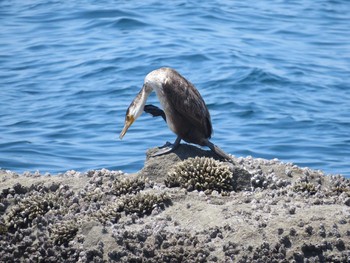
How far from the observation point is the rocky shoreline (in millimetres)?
10625

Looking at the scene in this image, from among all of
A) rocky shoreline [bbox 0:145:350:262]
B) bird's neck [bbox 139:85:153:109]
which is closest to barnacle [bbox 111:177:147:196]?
rocky shoreline [bbox 0:145:350:262]

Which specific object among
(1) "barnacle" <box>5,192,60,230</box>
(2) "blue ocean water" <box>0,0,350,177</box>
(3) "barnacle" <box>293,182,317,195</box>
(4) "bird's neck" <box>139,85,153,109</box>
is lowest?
(2) "blue ocean water" <box>0,0,350,177</box>

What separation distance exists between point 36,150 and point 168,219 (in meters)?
8.31

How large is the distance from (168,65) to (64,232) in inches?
560

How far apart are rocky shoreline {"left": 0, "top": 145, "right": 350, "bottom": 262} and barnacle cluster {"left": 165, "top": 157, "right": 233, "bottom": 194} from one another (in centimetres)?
1

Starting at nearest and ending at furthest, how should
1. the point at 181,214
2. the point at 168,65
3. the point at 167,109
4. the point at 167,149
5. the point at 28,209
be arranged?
the point at 181,214
the point at 28,209
the point at 167,149
the point at 167,109
the point at 168,65

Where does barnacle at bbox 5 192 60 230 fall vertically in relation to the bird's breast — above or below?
below

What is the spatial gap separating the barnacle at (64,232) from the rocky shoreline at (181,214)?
0.04 feet

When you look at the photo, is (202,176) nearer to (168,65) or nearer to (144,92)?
(144,92)

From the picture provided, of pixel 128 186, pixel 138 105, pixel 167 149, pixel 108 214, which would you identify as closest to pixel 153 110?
pixel 138 105

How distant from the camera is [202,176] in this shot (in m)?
12.2

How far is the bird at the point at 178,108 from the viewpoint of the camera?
1295 cm

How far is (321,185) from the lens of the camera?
42.0 feet

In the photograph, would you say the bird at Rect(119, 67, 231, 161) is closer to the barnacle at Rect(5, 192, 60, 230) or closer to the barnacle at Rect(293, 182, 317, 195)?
the barnacle at Rect(293, 182, 317, 195)
